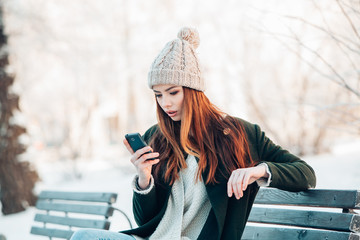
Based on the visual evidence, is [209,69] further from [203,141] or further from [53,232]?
[203,141]

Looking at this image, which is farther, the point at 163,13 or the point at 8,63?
the point at 163,13

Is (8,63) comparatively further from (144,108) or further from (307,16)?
(144,108)

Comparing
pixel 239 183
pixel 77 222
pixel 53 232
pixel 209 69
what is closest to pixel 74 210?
pixel 77 222

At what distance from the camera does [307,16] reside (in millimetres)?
7688

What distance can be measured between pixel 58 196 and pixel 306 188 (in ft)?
8.51

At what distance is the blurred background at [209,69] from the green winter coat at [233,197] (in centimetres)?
97

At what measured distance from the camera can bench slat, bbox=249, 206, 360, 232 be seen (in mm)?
2146

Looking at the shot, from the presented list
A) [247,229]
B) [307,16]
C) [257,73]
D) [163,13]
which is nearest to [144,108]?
[163,13]

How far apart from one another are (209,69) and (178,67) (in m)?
7.96

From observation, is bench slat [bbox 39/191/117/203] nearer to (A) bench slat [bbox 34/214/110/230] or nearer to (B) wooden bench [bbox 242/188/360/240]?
(A) bench slat [bbox 34/214/110/230]

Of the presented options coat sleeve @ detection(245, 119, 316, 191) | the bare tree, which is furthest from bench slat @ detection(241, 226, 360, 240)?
the bare tree

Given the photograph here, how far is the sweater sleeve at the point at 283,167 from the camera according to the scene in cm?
212

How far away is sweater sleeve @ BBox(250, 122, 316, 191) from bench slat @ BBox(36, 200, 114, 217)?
1454mm

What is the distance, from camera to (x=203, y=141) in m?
2.39
